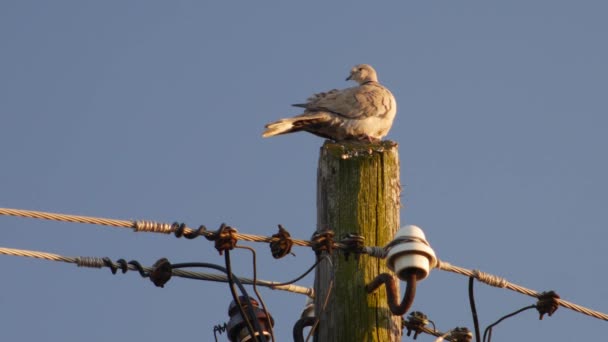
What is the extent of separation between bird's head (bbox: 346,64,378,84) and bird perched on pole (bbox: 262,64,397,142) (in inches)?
95.6

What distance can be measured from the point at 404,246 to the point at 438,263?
591 mm

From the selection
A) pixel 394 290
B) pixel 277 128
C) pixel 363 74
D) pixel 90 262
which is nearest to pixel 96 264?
pixel 90 262

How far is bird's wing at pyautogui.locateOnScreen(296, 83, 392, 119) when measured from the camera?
11867 millimetres

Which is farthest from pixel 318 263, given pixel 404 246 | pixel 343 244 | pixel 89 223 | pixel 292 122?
pixel 292 122

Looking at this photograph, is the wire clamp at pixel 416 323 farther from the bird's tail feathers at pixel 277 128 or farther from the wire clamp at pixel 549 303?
the bird's tail feathers at pixel 277 128

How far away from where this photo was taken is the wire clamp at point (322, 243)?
6.66m

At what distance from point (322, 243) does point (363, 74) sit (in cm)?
852

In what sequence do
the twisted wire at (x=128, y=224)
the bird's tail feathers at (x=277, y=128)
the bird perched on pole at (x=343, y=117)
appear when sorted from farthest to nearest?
the bird perched on pole at (x=343, y=117), the bird's tail feathers at (x=277, y=128), the twisted wire at (x=128, y=224)

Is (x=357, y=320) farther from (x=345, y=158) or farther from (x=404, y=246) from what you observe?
(x=345, y=158)

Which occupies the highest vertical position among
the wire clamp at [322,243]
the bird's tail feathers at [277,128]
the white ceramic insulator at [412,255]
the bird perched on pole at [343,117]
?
the bird perched on pole at [343,117]

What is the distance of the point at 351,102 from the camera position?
12117 millimetres

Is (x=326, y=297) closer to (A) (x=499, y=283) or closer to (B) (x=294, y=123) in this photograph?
(A) (x=499, y=283)

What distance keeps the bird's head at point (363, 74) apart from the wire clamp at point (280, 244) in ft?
27.6

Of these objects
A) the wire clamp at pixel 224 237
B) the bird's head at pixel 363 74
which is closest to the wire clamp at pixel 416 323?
the wire clamp at pixel 224 237
